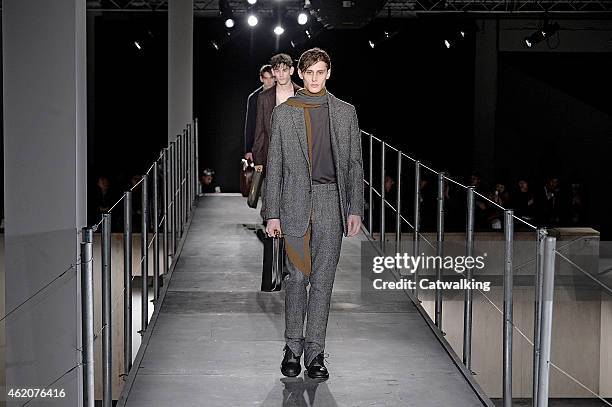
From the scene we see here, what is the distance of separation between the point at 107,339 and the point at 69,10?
1184 millimetres

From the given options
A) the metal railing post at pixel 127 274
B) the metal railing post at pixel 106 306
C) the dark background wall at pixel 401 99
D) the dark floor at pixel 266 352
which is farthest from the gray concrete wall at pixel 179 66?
the metal railing post at pixel 106 306

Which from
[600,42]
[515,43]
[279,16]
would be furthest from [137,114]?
[600,42]

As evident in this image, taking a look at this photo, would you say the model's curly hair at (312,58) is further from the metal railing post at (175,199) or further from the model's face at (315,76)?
the metal railing post at (175,199)

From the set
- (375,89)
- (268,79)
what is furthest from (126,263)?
(375,89)

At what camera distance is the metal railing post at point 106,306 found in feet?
11.0

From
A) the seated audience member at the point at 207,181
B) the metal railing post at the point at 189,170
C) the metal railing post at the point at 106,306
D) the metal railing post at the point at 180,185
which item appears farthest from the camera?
the seated audience member at the point at 207,181

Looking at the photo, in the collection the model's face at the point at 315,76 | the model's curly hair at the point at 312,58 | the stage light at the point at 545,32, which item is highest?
the stage light at the point at 545,32

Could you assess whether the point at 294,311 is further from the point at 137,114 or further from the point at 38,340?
the point at 137,114

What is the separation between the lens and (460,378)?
13.2ft

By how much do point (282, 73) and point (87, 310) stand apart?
8.85ft

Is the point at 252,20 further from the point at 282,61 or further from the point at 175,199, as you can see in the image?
the point at 282,61

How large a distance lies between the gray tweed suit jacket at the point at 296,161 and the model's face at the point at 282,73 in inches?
69.8

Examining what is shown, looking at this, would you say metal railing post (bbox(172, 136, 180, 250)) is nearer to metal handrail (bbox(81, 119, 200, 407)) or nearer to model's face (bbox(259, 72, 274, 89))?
metal handrail (bbox(81, 119, 200, 407))

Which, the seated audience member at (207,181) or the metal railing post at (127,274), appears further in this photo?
the seated audience member at (207,181)
